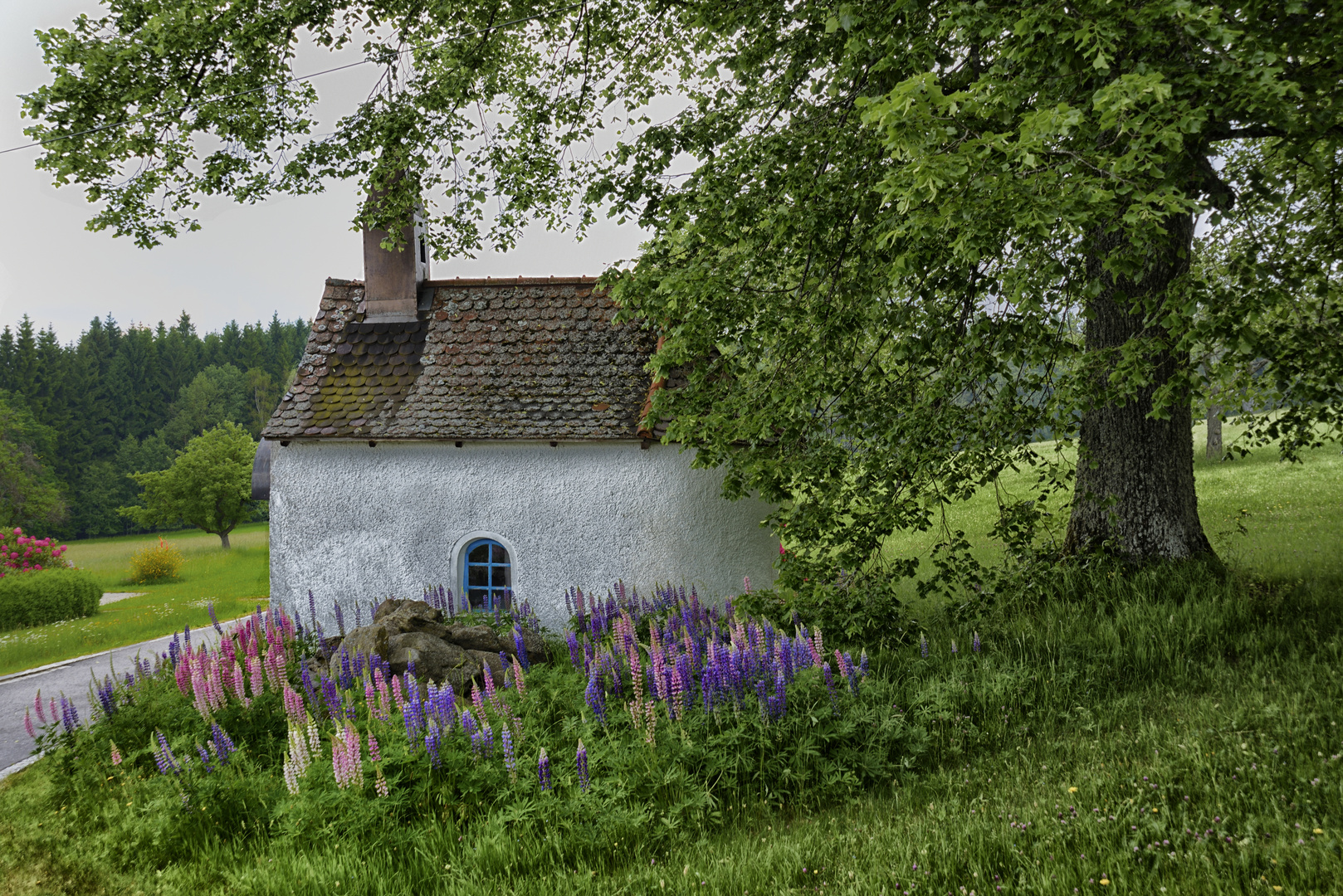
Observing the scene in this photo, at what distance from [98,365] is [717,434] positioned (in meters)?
46.8

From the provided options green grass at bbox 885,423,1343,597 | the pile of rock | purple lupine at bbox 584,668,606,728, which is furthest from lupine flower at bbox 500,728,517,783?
green grass at bbox 885,423,1343,597

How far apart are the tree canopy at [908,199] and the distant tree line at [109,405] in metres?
16.6

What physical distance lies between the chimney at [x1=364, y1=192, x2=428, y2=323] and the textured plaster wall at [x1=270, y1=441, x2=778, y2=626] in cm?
277

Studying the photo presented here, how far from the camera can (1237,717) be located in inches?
200

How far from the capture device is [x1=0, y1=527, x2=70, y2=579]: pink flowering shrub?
18250mm

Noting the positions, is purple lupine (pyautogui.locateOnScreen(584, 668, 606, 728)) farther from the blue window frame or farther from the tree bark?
the tree bark

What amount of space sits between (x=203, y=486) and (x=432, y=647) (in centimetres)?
2690

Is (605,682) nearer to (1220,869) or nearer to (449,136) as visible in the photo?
(1220,869)

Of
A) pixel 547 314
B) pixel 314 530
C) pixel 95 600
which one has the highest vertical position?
pixel 547 314

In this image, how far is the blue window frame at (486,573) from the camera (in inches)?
449

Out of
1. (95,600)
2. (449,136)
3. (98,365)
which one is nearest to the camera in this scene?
(449,136)

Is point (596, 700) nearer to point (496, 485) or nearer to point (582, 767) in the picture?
point (582, 767)

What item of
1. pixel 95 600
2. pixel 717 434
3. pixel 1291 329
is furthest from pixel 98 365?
pixel 1291 329

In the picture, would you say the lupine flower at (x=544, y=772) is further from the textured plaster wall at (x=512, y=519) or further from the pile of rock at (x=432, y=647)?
the textured plaster wall at (x=512, y=519)
